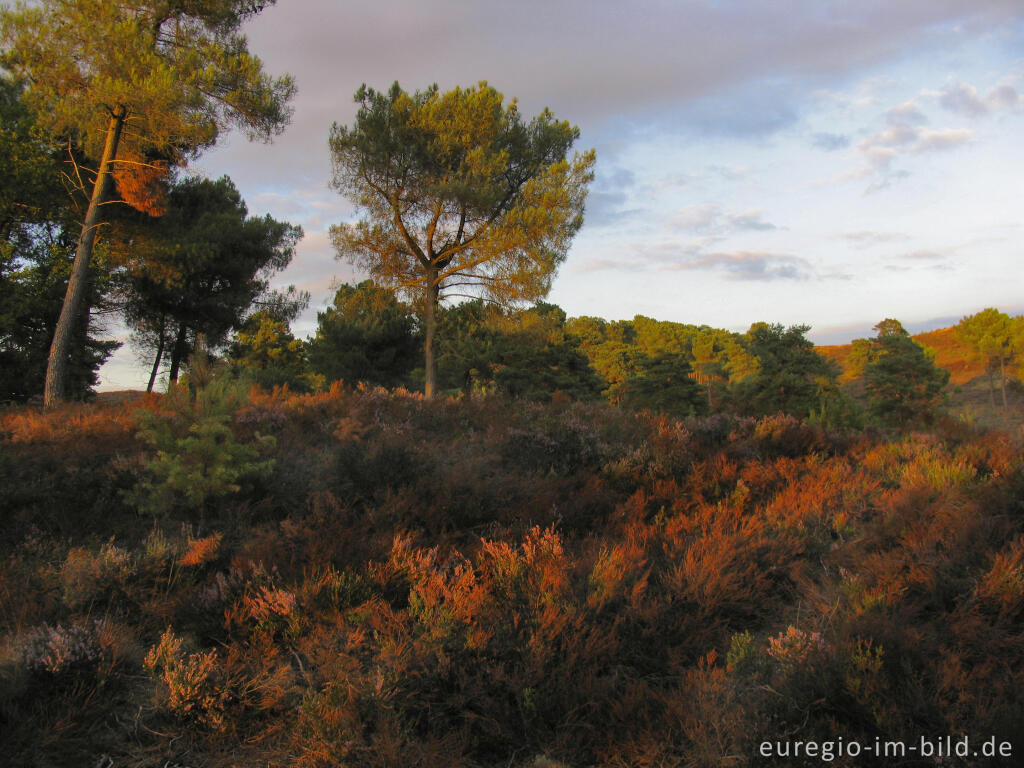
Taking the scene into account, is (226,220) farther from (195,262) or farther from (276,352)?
(276,352)

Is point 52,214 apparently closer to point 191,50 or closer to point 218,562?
point 191,50

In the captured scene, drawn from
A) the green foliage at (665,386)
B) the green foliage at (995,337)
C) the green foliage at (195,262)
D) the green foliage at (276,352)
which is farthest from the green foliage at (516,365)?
the green foliage at (995,337)

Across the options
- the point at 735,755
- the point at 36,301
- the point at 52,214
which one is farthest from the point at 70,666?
the point at 52,214

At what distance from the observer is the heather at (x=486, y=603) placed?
2.46m

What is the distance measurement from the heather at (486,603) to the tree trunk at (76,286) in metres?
6.09

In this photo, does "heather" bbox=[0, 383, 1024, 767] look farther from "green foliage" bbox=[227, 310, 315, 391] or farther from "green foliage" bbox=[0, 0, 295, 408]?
"green foliage" bbox=[227, 310, 315, 391]

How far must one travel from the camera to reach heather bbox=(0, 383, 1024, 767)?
2.46 metres

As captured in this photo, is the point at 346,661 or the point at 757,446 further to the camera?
the point at 757,446

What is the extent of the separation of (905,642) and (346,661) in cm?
277

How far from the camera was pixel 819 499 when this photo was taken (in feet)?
17.2

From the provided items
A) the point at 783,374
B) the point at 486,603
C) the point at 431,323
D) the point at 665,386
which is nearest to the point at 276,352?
the point at 431,323

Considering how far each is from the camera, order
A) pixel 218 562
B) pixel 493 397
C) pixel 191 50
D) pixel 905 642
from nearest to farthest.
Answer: pixel 905 642
pixel 218 562
pixel 493 397
pixel 191 50

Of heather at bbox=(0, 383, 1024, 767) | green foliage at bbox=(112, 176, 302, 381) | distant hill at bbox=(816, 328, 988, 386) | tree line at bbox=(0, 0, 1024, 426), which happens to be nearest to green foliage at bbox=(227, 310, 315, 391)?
tree line at bbox=(0, 0, 1024, 426)

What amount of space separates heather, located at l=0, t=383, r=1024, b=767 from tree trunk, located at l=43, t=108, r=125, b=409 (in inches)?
240
